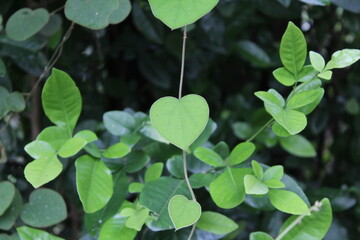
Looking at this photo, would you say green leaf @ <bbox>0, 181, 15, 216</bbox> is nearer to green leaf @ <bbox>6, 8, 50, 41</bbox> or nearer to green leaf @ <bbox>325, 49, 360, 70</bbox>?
green leaf @ <bbox>6, 8, 50, 41</bbox>

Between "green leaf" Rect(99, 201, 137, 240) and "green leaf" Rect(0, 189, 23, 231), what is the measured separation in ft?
0.42

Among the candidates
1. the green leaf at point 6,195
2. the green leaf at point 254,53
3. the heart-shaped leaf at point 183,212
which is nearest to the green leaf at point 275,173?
the heart-shaped leaf at point 183,212

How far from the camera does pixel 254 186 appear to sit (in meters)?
0.47

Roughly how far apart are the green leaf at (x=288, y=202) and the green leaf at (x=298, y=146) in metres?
0.33

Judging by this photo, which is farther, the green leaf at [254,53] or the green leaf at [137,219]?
the green leaf at [254,53]

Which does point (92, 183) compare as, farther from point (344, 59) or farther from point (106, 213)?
point (344, 59)

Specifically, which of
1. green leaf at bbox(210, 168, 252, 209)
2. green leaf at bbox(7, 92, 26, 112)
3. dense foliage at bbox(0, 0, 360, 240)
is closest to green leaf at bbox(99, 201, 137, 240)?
dense foliage at bbox(0, 0, 360, 240)

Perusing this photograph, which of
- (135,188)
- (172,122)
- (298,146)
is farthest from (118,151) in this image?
(298,146)

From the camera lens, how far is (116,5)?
52 centimetres

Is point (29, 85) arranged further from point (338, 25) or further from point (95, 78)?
point (338, 25)

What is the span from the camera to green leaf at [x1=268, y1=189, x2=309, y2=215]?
1.52 ft

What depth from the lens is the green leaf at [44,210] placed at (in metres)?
0.56

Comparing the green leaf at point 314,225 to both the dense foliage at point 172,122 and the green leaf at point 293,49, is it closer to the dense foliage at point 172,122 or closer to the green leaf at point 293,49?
the dense foliage at point 172,122

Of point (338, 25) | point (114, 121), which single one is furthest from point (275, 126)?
point (338, 25)
